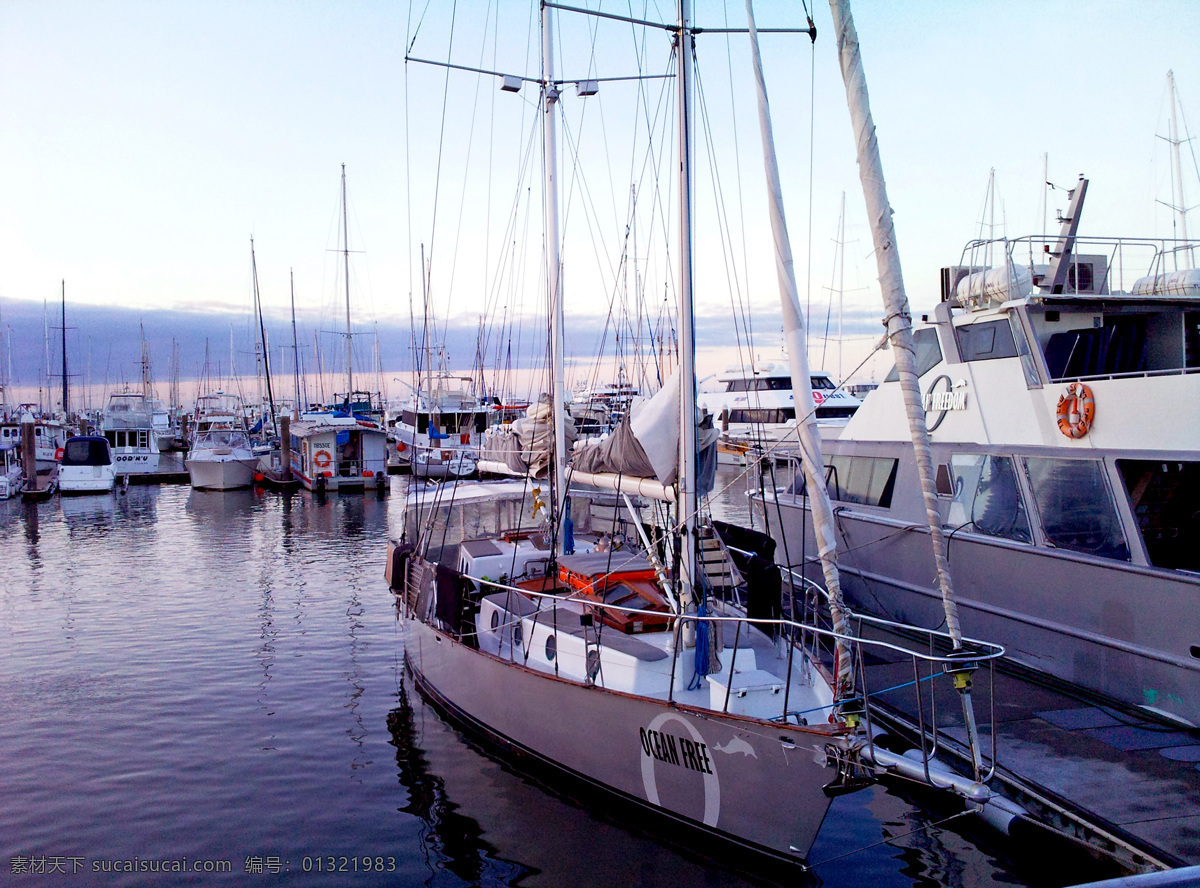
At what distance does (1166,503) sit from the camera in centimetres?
1009

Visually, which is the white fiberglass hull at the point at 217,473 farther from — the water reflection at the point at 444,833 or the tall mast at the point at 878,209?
the tall mast at the point at 878,209

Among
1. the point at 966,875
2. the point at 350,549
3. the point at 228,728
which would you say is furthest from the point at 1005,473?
the point at 350,549

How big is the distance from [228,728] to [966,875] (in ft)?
31.7

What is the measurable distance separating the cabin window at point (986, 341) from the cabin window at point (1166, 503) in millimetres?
2654

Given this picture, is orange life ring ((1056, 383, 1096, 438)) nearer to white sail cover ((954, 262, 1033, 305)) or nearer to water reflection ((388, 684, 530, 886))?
white sail cover ((954, 262, 1033, 305))

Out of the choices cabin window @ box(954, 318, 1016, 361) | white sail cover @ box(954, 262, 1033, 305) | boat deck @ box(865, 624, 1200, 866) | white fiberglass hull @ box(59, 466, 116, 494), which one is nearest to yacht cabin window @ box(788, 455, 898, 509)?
cabin window @ box(954, 318, 1016, 361)

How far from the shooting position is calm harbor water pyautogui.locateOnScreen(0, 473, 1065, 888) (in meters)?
7.67

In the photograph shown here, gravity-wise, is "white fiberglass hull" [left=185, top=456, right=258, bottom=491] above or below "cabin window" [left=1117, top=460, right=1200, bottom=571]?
below

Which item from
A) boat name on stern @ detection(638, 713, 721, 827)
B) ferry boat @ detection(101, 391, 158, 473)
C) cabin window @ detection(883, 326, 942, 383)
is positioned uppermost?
cabin window @ detection(883, 326, 942, 383)

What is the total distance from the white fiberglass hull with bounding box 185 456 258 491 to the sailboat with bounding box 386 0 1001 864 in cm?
3351

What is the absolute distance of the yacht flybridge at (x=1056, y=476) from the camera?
928 cm

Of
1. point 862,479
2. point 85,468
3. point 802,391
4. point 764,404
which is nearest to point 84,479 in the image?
point 85,468

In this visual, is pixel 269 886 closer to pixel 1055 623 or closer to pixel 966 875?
pixel 966 875

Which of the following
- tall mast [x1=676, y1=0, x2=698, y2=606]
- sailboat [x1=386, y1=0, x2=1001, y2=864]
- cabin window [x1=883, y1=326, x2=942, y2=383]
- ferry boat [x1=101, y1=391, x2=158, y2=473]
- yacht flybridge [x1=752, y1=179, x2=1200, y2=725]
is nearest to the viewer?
sailboat [x1=386, y1=0, x2=1001, y2=864]
